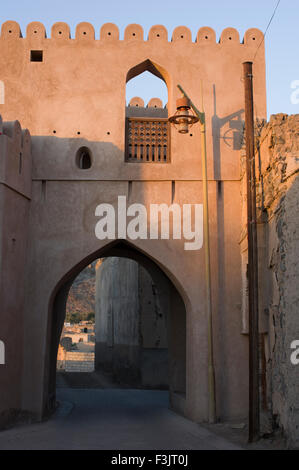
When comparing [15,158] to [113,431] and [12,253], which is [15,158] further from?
[113,431]

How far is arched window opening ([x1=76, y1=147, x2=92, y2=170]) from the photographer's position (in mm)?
10531

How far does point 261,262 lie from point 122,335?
11812 mm

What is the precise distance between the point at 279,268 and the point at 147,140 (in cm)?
421

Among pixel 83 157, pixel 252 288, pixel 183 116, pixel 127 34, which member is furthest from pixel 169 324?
pixel 127 34

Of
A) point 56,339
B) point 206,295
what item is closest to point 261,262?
point 206,295

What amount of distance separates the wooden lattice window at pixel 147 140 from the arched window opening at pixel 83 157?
2.67 ft

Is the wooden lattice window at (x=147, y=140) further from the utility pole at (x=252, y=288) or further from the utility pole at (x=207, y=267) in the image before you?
the utility pole at (x=252, y=288)

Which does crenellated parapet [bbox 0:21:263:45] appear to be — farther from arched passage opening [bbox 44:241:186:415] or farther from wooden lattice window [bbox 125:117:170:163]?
arched passage opening [bbox 44:241:186:415]

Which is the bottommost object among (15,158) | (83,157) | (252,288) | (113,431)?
(113,431)

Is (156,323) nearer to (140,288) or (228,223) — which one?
(140,288)

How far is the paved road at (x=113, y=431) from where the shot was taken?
746 centimetres

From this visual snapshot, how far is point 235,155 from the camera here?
413 inches

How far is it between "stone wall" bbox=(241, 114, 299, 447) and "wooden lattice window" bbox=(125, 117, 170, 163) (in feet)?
7.68

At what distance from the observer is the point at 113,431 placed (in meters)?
8.73
